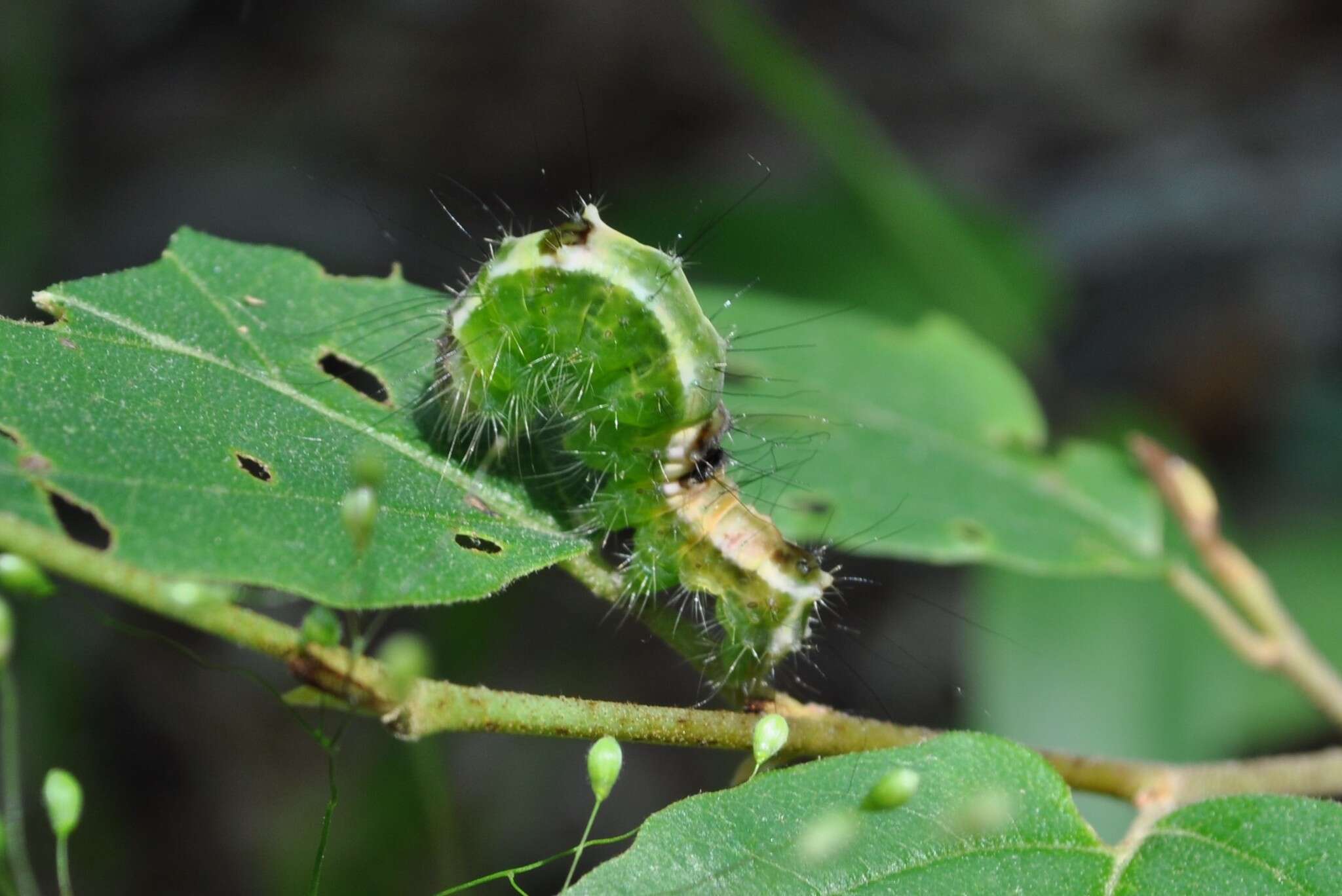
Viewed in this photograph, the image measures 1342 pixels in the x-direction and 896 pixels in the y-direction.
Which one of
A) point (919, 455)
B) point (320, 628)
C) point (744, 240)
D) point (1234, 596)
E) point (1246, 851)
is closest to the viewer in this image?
point (320, 628)

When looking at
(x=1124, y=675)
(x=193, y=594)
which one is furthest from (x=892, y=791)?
(x=1124, y=675)

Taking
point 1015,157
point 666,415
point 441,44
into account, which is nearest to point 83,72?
point 441,44

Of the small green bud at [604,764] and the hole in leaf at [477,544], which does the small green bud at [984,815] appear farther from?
the hole in leaf at [477,544]

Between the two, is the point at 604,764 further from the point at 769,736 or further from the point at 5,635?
the point at 5,635

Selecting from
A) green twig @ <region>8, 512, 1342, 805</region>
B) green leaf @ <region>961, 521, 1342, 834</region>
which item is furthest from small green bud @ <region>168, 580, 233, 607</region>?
green leaf @ <region>961, 521, 1342, 834</region>

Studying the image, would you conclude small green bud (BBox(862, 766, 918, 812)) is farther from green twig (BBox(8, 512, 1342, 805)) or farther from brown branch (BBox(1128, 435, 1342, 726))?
brown branch (BBox(1128, 435, 1342, 726))

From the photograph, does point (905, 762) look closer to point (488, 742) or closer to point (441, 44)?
point (488, 742)

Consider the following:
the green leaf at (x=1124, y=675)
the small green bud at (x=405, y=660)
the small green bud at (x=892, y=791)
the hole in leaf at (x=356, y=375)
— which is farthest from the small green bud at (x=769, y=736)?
the green leaf at (x=1124, y=675)
